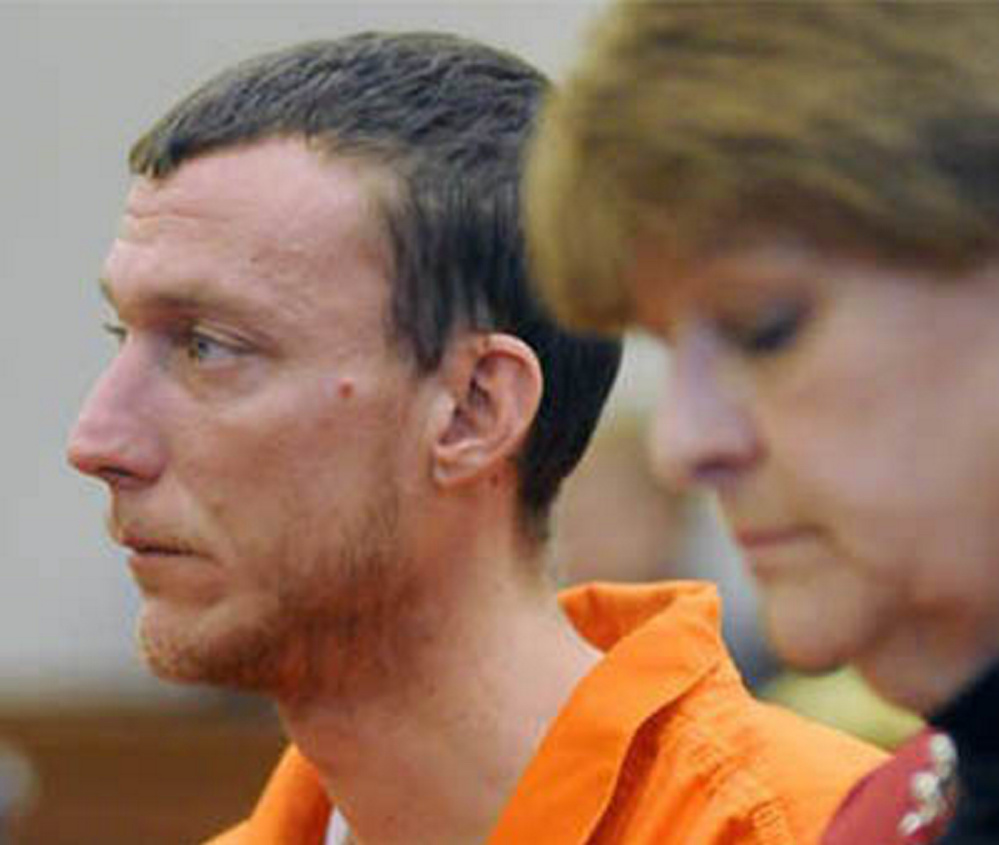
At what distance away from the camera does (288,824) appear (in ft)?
8.08

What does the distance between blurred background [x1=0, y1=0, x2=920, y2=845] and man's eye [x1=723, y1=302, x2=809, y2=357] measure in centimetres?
463

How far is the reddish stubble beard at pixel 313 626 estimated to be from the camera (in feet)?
7.20

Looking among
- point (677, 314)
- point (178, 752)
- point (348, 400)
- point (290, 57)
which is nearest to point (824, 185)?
point (677, 314)

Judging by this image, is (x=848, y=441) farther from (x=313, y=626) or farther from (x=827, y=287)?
(x=313, y=626)

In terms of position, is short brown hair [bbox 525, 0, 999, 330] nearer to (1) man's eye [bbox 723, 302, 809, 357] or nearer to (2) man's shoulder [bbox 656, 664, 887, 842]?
(1) man's eye [bbox 723, 302, 809, 357]

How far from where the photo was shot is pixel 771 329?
4.15 feet

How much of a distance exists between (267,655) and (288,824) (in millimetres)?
305

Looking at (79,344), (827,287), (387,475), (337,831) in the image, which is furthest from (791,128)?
(79,344)

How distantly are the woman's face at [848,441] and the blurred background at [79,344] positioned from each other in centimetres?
459

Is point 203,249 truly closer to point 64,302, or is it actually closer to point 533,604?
point 533,604

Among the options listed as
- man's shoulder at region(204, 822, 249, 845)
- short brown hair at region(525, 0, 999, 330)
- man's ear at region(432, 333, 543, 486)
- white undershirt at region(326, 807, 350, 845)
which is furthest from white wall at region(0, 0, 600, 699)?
short brown hair at region(525, 0, 999, 330)

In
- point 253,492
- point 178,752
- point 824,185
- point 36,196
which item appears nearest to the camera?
point 824,185

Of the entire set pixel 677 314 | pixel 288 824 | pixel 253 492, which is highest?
pixel 677 314

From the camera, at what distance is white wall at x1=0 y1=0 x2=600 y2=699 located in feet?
23.9
